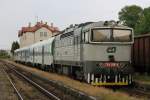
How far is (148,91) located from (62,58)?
9.07m

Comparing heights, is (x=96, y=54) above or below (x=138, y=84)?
above

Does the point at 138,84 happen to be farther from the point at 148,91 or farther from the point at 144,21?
the point at 144,21

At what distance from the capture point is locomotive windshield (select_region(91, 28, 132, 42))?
20141 millimetres

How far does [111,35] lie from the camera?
66.5 feet

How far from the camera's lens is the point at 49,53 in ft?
115

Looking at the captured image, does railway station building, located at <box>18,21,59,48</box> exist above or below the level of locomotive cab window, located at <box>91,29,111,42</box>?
above

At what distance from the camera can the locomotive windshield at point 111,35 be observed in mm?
20141

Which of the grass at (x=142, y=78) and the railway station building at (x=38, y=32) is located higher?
the railway station building at (x=38, y=32)

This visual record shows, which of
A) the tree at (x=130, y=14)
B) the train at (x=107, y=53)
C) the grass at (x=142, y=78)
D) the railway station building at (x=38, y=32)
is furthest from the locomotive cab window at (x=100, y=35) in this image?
the railway station building at (x=38, y=32)

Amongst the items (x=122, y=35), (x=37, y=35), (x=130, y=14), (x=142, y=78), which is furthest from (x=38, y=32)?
(x=122, y=35)

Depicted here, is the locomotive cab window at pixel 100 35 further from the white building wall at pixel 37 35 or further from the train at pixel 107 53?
the white building wall at pixel 37 35

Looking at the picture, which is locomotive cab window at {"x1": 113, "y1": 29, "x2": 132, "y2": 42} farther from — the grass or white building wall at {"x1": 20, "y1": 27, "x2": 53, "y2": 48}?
white building wall at {"x1": 20, "y1": 27, "x2": 53, "y2": 48}

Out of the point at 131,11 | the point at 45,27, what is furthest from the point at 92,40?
the point at 45,27

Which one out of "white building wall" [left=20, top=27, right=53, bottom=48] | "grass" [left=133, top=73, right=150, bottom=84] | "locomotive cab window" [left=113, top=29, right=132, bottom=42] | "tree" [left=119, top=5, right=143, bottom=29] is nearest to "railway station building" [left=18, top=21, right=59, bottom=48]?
"white building wall" [left=20, top=27, right=53, bottom=48]
